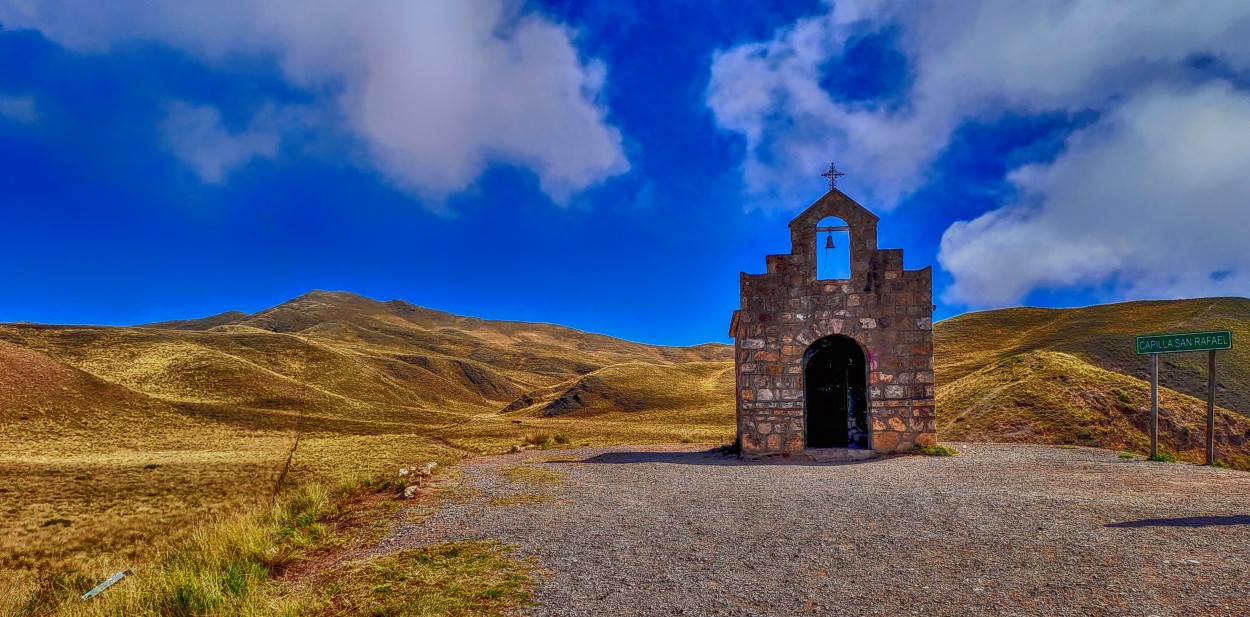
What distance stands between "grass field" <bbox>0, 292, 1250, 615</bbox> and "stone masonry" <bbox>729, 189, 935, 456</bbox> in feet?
19.6

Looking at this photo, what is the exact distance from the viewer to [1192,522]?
6914mm

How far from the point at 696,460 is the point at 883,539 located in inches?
329

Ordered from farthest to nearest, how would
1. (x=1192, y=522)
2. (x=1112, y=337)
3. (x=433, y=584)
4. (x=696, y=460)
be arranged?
(x=1112, y=337)
(x=696, y=460)
(x=1192, y=522)
(x=433, y=584)

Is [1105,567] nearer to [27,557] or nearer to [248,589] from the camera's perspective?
[248,589]

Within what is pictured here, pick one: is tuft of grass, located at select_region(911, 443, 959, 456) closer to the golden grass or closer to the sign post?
the sign post

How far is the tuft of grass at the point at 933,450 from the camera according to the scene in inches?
567

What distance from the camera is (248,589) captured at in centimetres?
529

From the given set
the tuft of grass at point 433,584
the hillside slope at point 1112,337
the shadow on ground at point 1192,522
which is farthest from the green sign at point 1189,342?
the tuft of grass at point 433,584

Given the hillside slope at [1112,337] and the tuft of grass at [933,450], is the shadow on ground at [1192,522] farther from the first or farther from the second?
the hillside slope at [1112,337]

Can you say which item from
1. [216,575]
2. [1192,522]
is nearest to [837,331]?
[1192,522]

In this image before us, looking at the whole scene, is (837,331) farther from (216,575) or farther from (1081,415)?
(216,575)

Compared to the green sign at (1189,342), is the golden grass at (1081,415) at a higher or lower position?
lower

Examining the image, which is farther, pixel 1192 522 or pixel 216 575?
pixel 1192 522

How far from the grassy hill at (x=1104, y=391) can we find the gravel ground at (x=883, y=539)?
Result: 7.28 metres
